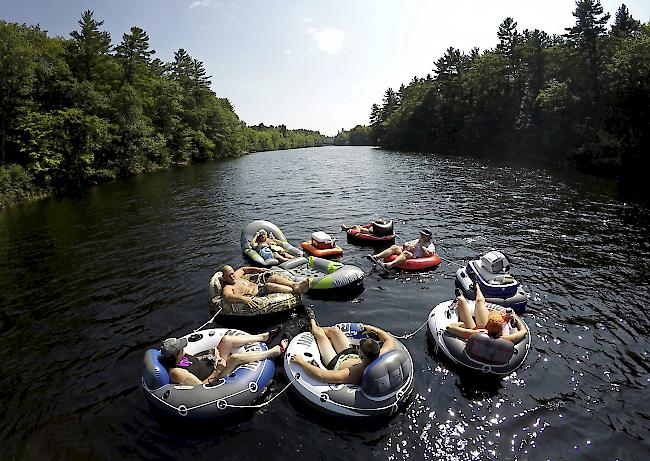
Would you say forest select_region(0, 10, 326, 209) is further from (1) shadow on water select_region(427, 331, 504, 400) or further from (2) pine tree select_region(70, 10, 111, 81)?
(1) shadow on water select_region(427, 331, 504, 400)

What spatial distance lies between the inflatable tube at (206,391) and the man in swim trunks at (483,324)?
4.36 meters

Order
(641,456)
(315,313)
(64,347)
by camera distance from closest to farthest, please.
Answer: (641,456) → (64,347) → (315,313)

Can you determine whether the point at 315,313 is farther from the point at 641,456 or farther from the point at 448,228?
the point at 448,228

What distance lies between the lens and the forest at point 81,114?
97.5ft

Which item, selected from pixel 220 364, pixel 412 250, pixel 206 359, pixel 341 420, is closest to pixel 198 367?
pixel 206 359

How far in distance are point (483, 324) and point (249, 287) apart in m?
6.28

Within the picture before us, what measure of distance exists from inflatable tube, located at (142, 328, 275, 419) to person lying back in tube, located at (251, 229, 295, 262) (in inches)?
267

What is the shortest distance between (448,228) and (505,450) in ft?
43.9

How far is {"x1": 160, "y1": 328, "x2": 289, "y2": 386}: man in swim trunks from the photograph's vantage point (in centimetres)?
729

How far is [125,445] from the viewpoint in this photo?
664 cm

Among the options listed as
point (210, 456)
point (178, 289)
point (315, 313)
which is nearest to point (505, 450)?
point (210, 456)

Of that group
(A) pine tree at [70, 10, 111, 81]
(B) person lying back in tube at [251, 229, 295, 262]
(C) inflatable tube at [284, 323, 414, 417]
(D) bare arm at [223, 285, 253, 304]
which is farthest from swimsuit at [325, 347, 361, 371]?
(A) pine tree at [70, 10, 111, 81]

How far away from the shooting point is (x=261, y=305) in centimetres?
1015

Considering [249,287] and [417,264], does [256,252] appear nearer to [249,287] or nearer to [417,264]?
[249,287]
